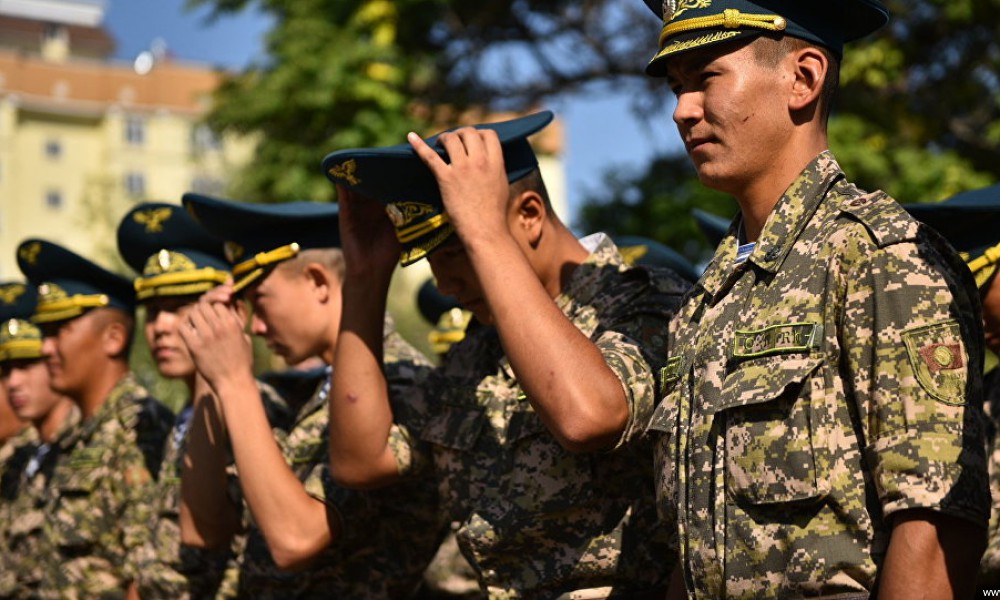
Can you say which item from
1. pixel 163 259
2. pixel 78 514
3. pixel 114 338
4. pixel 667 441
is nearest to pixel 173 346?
pixel 163 259

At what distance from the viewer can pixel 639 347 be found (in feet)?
10.5

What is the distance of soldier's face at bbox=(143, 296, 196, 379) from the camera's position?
534 centimetres

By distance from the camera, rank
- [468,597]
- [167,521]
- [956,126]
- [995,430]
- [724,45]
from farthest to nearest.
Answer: [956,126] < [468,597] < [167,521] < [995,430] < [724,45]

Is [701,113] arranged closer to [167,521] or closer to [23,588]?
[167,521]

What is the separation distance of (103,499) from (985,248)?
150 inches

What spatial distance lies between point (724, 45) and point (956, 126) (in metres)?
9.73

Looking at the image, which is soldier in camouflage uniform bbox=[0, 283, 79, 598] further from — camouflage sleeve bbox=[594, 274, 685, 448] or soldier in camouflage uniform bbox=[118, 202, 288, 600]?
camouflage sleeve bbox=[594, 274, 685, 448]

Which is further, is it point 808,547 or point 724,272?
point 724,272

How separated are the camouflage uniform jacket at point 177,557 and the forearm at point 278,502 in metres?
0.91

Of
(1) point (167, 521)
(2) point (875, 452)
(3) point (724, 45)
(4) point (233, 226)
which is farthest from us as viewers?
(1) point (167, 521)

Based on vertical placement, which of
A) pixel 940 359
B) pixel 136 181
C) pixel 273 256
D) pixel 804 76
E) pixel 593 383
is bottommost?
pixel 940 359

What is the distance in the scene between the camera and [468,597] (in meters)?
A: 5.68

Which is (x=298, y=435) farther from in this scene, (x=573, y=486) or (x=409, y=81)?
(x=409, y=81)

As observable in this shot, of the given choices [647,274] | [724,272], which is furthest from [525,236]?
[724,272]
